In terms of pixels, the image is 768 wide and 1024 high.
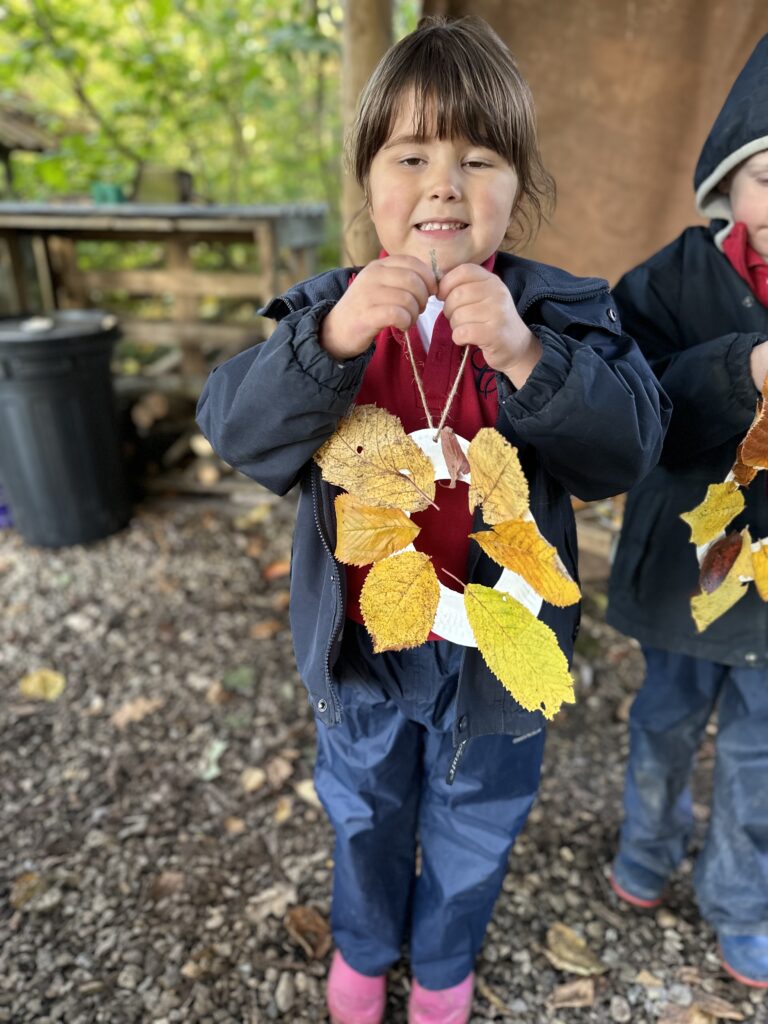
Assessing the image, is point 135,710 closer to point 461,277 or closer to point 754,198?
point 461,277

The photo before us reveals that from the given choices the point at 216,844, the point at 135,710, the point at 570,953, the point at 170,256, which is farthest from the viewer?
the point at 170,256

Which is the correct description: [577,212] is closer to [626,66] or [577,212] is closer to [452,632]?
[626,66]

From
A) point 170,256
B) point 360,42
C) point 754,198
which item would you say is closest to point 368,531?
point 754,198

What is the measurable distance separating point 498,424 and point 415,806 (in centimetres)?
74

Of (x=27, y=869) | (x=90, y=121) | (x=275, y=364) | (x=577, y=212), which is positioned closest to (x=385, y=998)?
(x=27, y=869)

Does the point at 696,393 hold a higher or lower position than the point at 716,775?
higher

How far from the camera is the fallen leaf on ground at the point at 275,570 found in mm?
2945

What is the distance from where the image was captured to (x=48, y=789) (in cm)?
196

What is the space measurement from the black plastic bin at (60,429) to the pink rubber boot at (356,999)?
2.33 metres

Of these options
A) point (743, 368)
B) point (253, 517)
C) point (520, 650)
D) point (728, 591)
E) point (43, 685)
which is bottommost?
point (253, 517)

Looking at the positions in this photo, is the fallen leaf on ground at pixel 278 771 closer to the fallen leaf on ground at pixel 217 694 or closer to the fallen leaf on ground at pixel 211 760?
the fallen leaf on ground at pixel 211 760

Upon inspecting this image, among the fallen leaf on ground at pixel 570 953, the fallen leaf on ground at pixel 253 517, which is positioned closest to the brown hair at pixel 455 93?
the fallen leaf on ground at pixel 570 953

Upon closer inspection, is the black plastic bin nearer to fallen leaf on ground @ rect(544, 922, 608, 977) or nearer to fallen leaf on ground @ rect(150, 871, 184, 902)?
fallen leaf on ground @ rect(150, 871, 184, 902)

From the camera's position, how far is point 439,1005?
135cm
